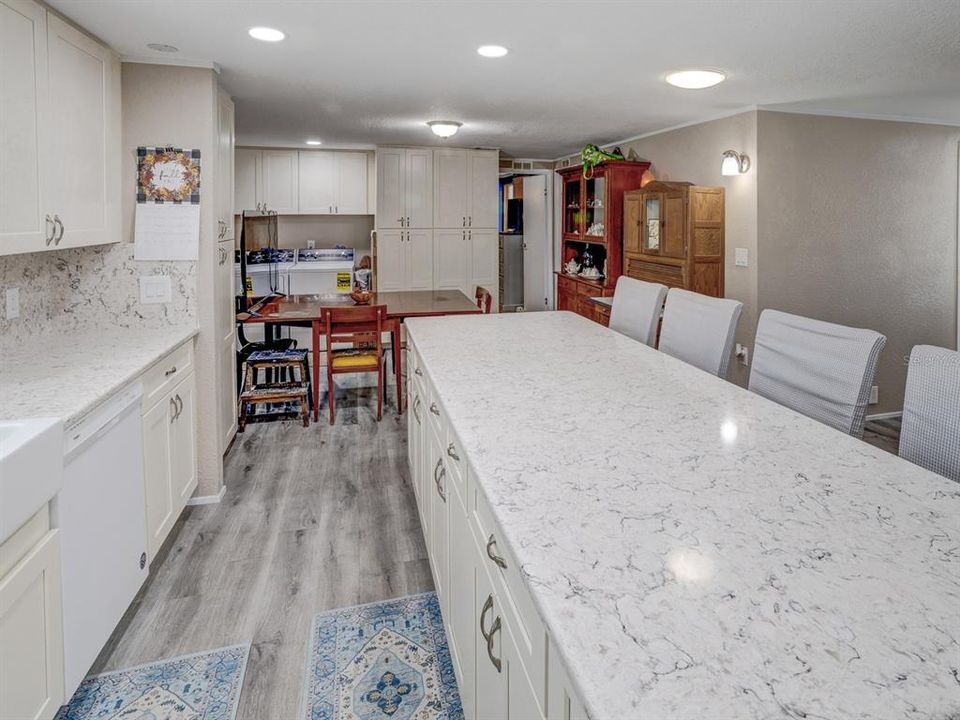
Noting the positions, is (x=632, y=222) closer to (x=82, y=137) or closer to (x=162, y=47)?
(x=162, y=47)

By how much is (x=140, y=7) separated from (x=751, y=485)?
2571mm

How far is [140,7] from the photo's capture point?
2.30 m

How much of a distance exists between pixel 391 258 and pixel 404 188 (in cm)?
→ 72

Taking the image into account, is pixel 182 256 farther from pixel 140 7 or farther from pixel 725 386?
pixel 725 386

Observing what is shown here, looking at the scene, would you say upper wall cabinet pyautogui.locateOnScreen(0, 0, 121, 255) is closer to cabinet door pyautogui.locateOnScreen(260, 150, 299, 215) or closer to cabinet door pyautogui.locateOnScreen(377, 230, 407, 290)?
cabinet door pyautogui.locateOnScreen(377, 230, 407, 290)

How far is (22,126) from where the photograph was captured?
204 centimetres

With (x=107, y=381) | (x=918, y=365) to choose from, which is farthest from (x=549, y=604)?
(x=107, y=381)

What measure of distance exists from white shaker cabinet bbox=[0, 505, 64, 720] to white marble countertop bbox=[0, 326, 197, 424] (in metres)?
0.34

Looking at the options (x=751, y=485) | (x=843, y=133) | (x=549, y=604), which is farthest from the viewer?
(x=843, y=133)

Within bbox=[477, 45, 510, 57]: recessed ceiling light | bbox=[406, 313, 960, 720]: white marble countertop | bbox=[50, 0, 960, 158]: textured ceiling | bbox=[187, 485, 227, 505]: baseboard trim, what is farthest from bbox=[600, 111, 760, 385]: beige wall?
bbox=[187, 485, 227, 505]: baseboard trim

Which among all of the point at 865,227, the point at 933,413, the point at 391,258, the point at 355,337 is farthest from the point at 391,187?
the point at 933,413

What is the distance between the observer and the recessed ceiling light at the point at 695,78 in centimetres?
315

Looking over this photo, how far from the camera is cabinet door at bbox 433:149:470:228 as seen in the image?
21.4 feet

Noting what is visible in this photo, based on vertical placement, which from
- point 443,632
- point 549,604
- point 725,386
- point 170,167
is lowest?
point 443,632
